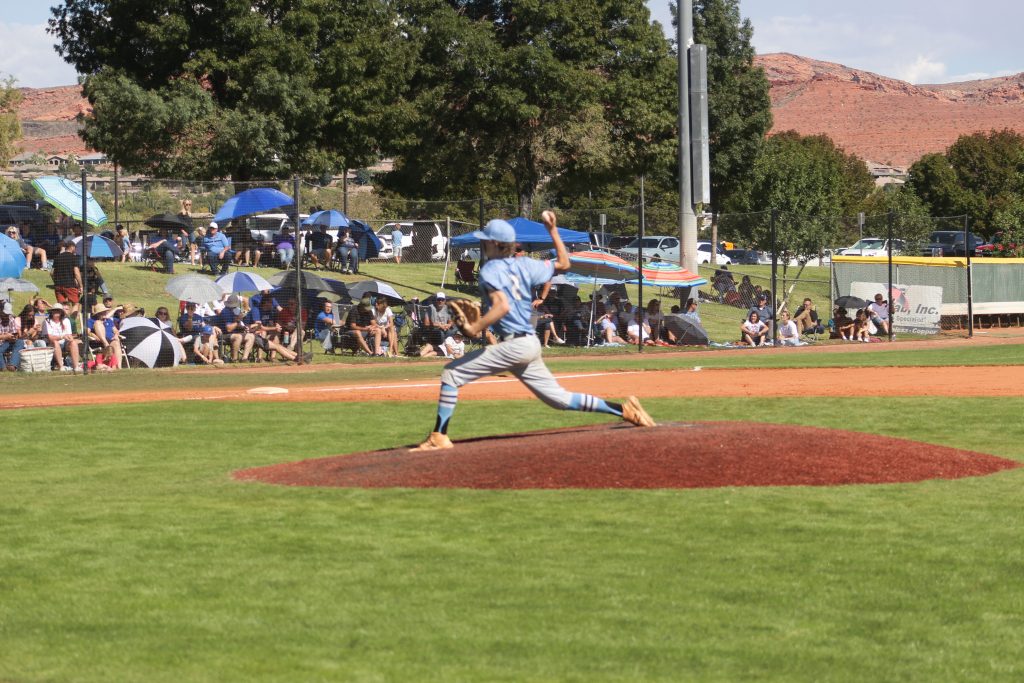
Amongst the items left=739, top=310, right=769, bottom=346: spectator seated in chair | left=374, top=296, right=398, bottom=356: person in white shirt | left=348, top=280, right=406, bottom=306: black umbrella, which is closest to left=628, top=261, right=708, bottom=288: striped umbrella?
left=739, top=310, right=769, bottom=346: spectator seated in chair

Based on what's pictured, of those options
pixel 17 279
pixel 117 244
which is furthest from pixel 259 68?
pixel 17 279

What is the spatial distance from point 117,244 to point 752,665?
2593cm

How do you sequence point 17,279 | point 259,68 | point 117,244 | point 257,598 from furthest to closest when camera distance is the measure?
point 259,68, point 117,244, point 17,279, point 257,598

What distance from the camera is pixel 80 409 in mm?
15617

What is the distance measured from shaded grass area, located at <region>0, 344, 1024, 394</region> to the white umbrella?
1522 mm

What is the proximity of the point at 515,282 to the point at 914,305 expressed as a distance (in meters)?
25.0

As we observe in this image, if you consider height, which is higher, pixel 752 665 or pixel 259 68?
pixel 259 68

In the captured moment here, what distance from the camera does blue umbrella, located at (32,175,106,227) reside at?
98.5ft

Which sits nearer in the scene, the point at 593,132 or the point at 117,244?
the point at 117,244

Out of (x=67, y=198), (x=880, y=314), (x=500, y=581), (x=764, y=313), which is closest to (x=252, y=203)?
(x=67, y=198)

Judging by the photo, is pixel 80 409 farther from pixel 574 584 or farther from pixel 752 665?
pixel 752 665

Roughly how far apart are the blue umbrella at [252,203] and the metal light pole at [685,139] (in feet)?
33.0

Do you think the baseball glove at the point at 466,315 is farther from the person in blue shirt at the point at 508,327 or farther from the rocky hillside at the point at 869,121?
the rocky hillside at the point at 869,121

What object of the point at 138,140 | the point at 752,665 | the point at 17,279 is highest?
the point at 138,140
